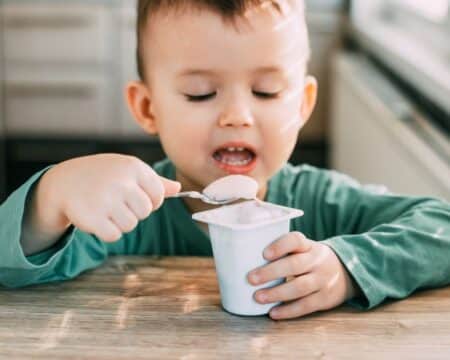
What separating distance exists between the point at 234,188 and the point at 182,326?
192 millimetres

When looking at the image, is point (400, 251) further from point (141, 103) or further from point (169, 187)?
point (141, 103)

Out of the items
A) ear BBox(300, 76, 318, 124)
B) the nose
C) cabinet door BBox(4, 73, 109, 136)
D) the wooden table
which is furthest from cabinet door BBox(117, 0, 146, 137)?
the wooden table

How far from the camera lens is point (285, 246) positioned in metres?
0.82

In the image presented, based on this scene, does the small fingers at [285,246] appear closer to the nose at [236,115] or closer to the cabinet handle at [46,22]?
the nose at [236,115]

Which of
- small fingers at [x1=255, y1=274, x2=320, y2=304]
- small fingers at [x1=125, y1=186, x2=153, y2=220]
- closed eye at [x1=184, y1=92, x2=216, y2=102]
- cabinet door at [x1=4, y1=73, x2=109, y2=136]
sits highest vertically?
closed eye at [x1=184, y1=92, x2=216, y2=102]

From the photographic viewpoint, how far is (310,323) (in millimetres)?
812

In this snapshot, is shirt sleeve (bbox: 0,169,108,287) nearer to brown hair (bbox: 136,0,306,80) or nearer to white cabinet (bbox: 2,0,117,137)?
brown hair (bbox: 136,0,306,80)

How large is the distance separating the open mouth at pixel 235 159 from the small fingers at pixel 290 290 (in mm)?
252

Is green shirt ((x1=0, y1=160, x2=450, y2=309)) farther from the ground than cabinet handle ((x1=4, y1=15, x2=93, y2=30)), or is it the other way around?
green shirt ((x1=0, y1=160, x2=450, y2=309))

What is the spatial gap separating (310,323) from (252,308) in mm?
58

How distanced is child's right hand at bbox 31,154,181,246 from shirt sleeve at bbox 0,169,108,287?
0.07 meters

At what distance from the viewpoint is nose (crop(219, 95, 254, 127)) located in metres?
1.00

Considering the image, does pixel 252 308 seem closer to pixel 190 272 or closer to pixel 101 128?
pixel 190 272

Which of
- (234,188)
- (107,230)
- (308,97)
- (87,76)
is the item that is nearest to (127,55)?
(87,76)
